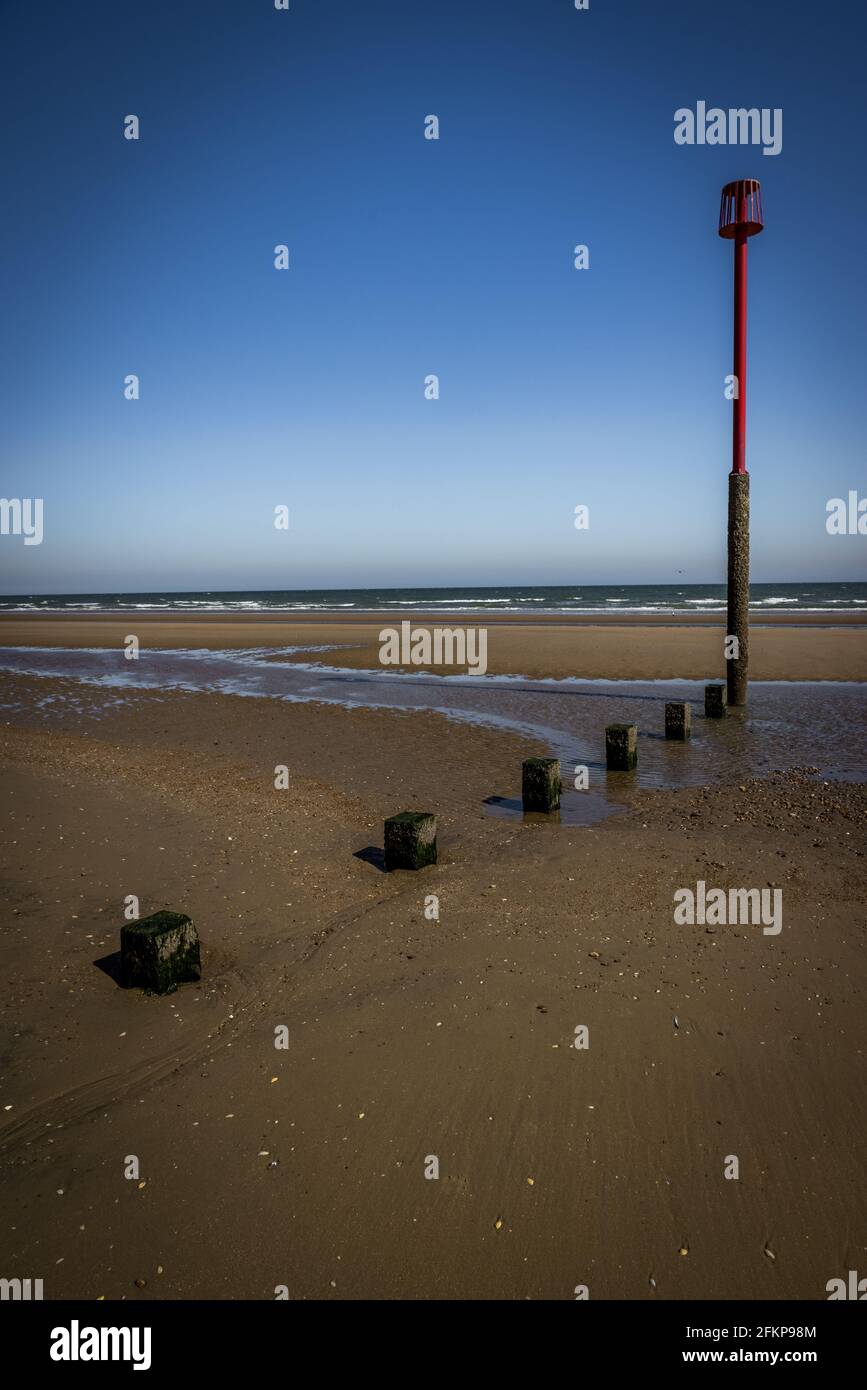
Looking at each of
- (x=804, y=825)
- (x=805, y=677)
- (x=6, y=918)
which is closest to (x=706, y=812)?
(x=804, y=825)

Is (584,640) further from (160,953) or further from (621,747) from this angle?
(160,953)

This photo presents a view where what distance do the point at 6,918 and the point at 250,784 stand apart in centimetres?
448

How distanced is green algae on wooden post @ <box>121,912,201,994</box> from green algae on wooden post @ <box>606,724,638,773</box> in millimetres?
7451

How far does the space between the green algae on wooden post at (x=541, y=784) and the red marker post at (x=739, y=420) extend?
309 inches

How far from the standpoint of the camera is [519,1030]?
479 centimetres

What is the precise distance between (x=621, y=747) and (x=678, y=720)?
2540 millimetres

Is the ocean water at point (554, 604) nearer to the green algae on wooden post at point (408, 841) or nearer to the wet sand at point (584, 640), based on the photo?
the wet sand at point (584, 640)

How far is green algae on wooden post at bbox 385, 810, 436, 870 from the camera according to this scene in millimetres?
7309

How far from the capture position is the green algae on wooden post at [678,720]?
13.1 m

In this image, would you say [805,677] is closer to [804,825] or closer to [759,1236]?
[804,825]

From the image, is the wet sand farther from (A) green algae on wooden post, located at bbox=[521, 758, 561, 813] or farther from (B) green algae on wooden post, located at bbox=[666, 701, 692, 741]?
(A) green algae on wooden post, located at bbox=[521, 758, 561, 813]

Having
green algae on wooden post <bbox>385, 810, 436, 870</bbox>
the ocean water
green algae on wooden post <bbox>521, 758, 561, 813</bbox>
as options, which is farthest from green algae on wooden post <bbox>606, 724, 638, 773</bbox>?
the ocean water

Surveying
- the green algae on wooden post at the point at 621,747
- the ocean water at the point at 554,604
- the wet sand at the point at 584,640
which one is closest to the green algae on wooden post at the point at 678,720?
the green algae on wooden post at the point at 621,747

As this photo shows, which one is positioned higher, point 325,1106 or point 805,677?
point 805,677
